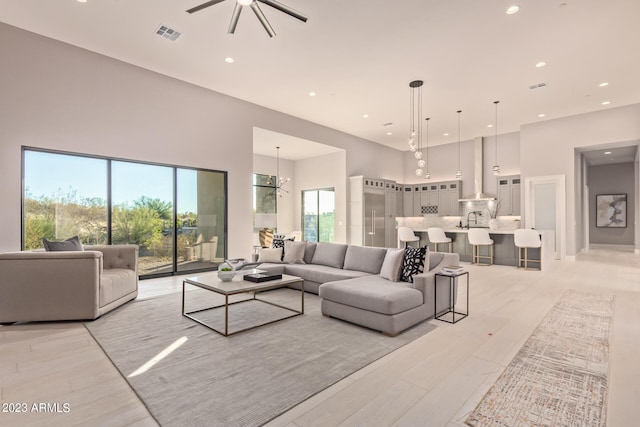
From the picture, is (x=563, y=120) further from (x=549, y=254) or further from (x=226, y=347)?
(x=226, y=347)

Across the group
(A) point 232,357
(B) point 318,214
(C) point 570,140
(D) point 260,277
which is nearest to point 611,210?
(C) point 570,140

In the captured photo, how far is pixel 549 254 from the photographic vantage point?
7.53m

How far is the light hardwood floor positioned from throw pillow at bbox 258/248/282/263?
109 inches

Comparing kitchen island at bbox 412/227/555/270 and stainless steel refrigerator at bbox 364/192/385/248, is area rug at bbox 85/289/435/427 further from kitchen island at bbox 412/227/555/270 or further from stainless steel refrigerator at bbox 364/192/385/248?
stainless steel refrigerator at bbox 364/192/385/248

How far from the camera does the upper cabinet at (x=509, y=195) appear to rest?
31.6 ft

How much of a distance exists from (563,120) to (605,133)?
3.17 ft

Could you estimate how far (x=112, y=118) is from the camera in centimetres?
534

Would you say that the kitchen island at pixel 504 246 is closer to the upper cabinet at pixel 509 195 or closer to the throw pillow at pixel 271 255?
the upper cabinet at pixel 509 195

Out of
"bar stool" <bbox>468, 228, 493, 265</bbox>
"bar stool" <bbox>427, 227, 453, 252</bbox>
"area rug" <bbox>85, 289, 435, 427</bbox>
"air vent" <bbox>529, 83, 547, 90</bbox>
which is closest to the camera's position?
"area rug" <bbox>85, 289, 435, 427</bbox>

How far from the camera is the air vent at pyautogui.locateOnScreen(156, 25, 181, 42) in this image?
14.5 ft

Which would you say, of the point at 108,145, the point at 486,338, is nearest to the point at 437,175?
the point at 486,338

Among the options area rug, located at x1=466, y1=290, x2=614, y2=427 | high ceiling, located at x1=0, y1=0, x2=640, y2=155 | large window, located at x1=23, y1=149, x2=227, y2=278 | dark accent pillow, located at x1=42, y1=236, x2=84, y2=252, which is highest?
high ceiling, located at x1=0, y1=0, x2=640, y2=155

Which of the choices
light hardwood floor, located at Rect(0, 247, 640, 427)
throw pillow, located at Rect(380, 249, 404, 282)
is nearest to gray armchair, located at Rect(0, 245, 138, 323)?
light hardwood floor, located at Rect(0, 247, 640, 427)

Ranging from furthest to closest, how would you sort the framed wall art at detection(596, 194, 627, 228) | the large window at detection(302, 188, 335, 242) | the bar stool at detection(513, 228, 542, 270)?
the framed wall art at detection(596, 194, 627, 228), the large window at detection(302, 188, 335, 242), the bar stool at detection(513, 228, 542, 270)
